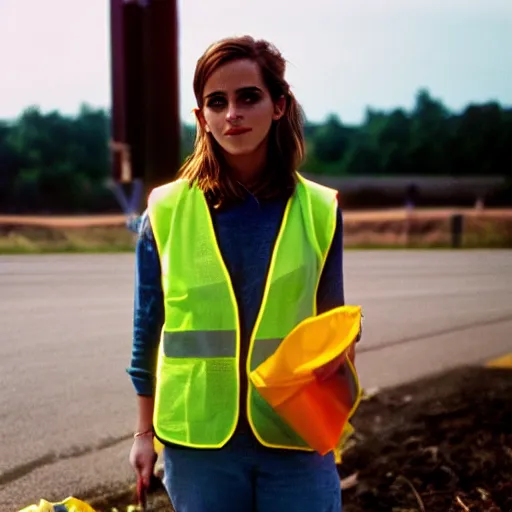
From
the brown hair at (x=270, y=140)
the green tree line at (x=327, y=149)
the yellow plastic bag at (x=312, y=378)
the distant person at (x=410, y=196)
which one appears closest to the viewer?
the yellow plastic bag at (x=312, y=378)

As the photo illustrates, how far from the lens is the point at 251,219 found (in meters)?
1.65

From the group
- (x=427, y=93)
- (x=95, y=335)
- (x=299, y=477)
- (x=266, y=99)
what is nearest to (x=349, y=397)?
(x=299, y=477)

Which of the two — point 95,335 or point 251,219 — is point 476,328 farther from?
point 251,219

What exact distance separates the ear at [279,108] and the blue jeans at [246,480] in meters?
0.59

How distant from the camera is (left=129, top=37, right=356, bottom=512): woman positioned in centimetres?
161

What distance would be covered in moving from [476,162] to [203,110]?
2.09 metres

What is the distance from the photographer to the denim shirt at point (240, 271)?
1622mm

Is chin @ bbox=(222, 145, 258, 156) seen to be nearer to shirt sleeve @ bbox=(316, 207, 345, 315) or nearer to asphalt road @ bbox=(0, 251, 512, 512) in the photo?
shirt sleeve @ bbox=(316, 207, 345, 315)

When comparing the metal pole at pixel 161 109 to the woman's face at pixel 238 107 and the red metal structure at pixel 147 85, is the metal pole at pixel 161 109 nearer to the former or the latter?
the red metal structure at pixel 147 85

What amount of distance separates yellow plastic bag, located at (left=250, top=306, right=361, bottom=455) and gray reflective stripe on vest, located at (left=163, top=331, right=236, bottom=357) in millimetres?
102

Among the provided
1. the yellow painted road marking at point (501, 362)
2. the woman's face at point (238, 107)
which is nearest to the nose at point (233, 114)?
the woman's face at point (238, 107)

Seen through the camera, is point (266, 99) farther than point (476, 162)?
No

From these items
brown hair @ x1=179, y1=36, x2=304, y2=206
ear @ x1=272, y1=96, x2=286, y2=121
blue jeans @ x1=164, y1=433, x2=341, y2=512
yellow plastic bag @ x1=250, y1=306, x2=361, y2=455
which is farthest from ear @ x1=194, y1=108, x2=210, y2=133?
blue jeans @ x1=164, y1=433, x2=341, y2=512

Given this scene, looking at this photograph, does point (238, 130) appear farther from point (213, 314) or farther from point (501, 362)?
point (501, 362)
